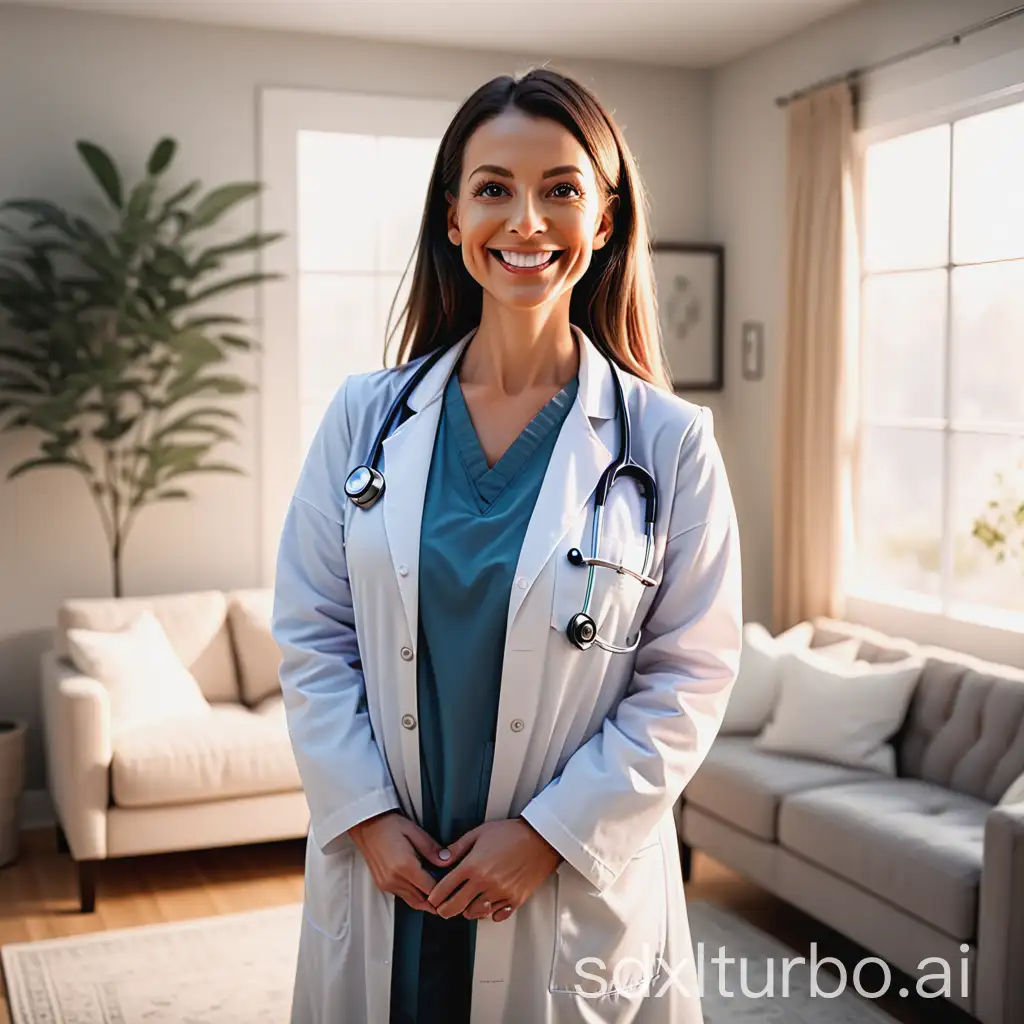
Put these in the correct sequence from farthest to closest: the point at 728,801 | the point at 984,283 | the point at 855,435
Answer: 1. the point at 855,435
2. the point at 984,283
3. the point at 728,801

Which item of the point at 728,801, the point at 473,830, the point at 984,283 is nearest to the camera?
the point at 473,830

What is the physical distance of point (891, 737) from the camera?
3717mm

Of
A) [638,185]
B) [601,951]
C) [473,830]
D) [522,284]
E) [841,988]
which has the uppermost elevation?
[638,185]

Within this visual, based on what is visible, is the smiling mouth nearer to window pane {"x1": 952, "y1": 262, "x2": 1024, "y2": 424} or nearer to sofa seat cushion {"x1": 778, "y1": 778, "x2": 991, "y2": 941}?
sofa seat cushion {"x1": 778, "y1": 778, "x2": 991, "y2": 941}

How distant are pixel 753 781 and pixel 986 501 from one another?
120 cm

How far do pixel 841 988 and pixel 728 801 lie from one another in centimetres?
64

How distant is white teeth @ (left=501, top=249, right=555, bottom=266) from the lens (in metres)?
1.54

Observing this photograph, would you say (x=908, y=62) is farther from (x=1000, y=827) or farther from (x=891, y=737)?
(x=1000, y=827)

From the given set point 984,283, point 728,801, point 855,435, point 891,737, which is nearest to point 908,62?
point 984,283

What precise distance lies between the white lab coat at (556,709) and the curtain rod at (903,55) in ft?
8.79

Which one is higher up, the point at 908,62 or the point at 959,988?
the point at 908,62

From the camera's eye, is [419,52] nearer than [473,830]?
No

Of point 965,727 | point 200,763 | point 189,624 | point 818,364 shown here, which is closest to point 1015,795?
point 965,727

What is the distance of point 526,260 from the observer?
1.54 metres
